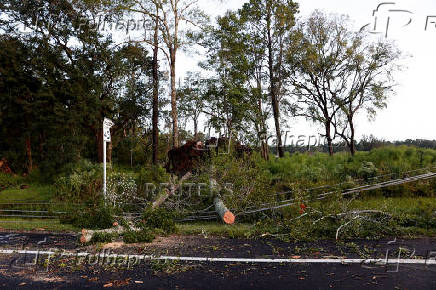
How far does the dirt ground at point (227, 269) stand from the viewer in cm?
532

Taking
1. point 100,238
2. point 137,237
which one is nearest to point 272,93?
point 137,237

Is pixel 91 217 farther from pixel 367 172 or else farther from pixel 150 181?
pixel 367 172

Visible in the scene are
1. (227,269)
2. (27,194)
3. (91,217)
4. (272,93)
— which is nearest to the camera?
(227,269)

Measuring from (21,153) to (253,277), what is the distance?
23312 mm

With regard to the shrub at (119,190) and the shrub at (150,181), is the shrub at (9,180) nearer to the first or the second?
the shrub at (150,181)

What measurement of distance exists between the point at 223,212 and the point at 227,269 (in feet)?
14.6

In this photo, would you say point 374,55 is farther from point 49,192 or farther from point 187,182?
point 49,192

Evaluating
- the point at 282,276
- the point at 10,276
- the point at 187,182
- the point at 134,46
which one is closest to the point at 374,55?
the point at 134,46

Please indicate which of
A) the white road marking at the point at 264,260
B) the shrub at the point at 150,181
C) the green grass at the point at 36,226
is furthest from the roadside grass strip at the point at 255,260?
the shrub at the point at 150,181

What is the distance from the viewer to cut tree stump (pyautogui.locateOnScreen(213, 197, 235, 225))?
9.69 metres

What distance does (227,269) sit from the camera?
19.8 ft

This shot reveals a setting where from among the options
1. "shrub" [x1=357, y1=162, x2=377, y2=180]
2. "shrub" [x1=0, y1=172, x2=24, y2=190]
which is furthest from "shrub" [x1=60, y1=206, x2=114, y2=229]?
"shrub" [x1=357, y1=162, x2=377, y2=180]

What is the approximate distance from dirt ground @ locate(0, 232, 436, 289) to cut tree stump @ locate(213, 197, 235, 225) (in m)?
1.57

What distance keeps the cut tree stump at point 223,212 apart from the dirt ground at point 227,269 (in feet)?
5.15
